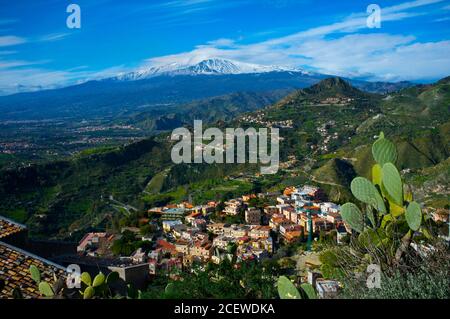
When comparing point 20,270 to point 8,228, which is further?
point 8,228

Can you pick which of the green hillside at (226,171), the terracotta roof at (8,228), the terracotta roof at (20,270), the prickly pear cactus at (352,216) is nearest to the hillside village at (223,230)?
the terracotta roof at (8,228)

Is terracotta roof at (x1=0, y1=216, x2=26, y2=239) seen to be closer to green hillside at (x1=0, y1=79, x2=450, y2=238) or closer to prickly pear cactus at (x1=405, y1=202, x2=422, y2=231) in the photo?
prickly pear cactus at (x1=405, y1=202, x2=422, y2=231)

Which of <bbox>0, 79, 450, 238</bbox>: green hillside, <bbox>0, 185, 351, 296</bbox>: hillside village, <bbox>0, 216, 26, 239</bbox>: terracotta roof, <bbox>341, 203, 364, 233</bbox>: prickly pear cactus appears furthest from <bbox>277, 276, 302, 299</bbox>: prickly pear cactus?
<bbox>0, 79, 450, 238</bbox>: green hillside

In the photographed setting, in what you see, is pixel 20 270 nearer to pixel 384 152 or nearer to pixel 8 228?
pixel 8 228

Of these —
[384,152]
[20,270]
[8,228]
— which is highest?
[384,152]

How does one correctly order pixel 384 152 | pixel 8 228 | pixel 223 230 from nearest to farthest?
pixel 384 152 < pixel 8 228 < pixel 223 230

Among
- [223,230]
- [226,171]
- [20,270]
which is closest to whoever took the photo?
[20,270]

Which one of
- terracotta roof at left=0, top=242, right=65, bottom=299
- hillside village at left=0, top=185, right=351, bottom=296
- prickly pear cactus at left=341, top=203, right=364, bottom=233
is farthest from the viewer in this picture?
hillside village at left=0, top=185, right=351, bottom=296

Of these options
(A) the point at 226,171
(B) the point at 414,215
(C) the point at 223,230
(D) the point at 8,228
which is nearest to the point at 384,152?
(B) the point at 414,215

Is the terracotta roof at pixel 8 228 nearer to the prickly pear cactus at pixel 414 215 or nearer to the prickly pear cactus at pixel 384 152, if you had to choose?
the prickly pear cactus at pixel 384 152
